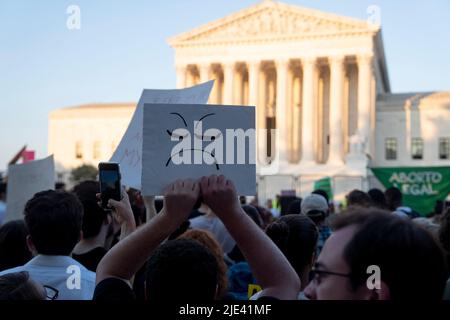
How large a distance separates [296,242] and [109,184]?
4.31ft

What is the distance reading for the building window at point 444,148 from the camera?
5497 centimetres

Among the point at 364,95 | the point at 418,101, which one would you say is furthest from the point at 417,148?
the point at 364,95

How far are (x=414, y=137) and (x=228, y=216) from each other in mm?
56158

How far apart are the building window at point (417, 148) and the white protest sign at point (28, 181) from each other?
52607mm

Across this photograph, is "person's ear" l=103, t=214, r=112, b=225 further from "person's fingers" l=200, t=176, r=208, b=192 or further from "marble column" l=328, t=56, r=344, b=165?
"marble column" l=328, t=56, r=344, b=165

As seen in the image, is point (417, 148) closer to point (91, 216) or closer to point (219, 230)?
point (219, 230)

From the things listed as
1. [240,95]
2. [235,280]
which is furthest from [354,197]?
[240,95]

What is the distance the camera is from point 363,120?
5053 cm

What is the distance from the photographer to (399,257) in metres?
2.03

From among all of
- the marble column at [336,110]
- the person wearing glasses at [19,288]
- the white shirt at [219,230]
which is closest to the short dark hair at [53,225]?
the person wearing glasses at [19,288]

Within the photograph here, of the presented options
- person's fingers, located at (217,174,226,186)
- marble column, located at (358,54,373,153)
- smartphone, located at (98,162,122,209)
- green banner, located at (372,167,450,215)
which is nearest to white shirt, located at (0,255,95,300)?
smartphone, located at (98,162,122,209)

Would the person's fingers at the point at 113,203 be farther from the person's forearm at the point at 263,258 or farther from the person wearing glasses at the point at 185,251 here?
the person's forearm at the point at 263,258

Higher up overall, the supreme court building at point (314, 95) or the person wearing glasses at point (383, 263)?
the supreme court building at point (314, 95)

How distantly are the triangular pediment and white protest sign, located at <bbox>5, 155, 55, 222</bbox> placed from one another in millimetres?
46334
